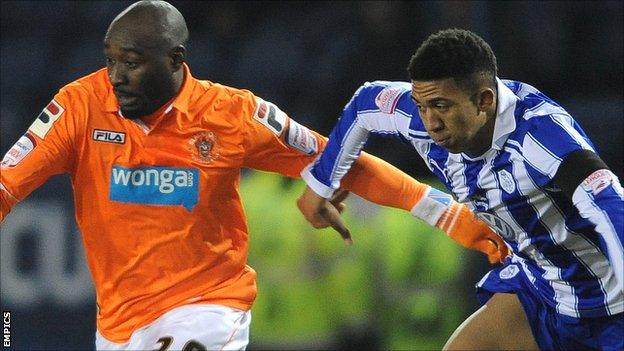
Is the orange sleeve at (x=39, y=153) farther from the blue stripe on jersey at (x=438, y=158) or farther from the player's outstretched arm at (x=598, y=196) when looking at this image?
the player's outstretched arm at (x=598, y=196)

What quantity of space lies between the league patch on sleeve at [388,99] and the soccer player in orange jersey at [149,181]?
0.49m

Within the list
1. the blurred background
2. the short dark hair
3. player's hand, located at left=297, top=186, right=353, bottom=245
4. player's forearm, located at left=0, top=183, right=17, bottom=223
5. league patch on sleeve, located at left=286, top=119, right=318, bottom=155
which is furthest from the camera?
the blurred background

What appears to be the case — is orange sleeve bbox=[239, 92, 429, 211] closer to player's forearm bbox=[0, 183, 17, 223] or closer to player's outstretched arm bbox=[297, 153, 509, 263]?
player's outstretched arm bbox=[297, 153, 509, 263]

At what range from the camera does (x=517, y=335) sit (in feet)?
13.5

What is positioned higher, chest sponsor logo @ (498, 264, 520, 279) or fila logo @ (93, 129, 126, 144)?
fila logo @ (93, 129, 126, 144)

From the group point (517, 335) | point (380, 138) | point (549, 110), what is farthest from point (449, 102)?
point (380, 138)

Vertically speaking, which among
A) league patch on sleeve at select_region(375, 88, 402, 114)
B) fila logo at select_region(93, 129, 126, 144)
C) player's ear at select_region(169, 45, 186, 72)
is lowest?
fila logo at select_region(93, 129, 126, 144)

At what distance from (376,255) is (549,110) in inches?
92.9

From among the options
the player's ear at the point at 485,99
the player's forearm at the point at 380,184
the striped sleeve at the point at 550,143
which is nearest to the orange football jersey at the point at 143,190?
the player's forearm at the point at 380,184

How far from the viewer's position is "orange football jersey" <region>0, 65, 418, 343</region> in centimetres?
393

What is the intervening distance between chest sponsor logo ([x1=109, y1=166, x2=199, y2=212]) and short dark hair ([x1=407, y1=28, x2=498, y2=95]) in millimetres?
873

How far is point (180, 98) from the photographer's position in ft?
13.3

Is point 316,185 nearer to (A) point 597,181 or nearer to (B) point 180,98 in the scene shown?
(B) point 180,98

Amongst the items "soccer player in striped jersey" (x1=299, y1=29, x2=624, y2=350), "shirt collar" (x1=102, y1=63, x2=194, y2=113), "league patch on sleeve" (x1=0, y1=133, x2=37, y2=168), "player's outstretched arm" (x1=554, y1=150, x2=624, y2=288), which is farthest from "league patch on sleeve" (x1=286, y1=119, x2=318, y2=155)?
"player's outstretched arm" (x1=554, y1=150, x2=624, y2=288)
